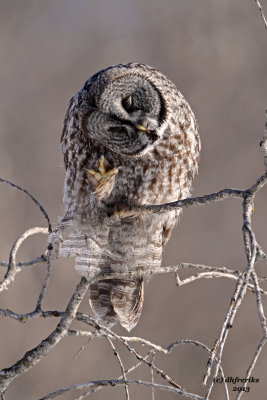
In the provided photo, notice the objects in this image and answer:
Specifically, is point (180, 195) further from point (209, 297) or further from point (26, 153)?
point (26, 153)

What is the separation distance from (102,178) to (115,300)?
87 centimetres

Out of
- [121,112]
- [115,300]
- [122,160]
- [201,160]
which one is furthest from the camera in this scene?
[201,160]

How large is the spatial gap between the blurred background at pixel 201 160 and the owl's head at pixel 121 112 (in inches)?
80.3

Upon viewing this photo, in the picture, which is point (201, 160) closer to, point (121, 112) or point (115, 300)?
point (115, 300)

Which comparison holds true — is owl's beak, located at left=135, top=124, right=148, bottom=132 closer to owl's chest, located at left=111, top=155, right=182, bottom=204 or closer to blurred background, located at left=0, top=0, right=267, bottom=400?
owl's chest, located at left=111, top=155, right=182, bottom=204

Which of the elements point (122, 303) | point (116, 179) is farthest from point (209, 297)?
point (116, 179)

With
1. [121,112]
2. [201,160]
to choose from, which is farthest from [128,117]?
[201,160]

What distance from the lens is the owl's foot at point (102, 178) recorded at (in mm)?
2459

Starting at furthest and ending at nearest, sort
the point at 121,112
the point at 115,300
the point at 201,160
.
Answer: the point at 201,160 → the point at 115,300 → the point at 121,112

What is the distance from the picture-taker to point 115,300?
309 cm

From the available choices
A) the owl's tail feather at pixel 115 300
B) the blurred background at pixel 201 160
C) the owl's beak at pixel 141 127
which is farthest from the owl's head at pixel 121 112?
the blurred background at pixel 201 160

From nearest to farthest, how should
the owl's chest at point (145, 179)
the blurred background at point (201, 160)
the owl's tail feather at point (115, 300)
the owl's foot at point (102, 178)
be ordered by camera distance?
1. the owl's foot at point (102, 178)
2. the owl's chest at point (145, 179)
3. the owl's tail feather at point (115, 300)
4. the blurred background at point (201, 160)

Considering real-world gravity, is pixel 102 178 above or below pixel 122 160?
below

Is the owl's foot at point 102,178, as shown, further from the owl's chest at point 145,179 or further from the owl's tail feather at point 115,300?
the owl's tail feather at point 115,300
